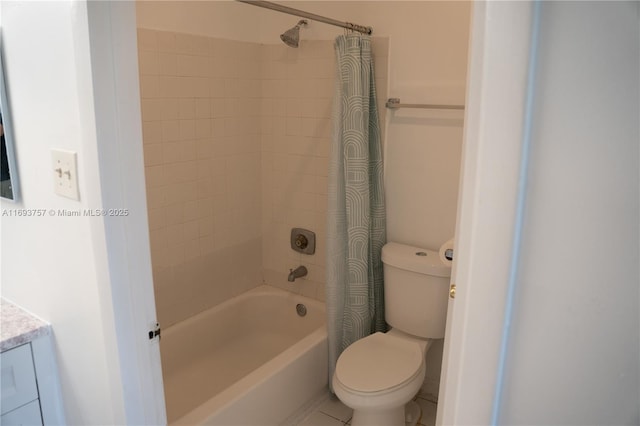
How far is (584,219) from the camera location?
562 mm

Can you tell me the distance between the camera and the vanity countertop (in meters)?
1.29

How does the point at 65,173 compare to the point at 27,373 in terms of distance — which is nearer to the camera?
the point at 65,173

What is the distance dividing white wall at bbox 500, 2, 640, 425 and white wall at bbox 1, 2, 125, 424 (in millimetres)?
918

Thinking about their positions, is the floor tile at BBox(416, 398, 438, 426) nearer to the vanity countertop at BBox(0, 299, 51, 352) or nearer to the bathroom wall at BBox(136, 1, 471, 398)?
the bathroom wall at BBox(136, 1, 471, 398)

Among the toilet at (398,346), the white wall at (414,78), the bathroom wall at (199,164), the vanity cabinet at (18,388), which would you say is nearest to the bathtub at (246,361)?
the bathroom wall at (199,164)

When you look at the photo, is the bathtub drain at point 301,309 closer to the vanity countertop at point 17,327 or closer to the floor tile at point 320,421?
the floor tile at point 320,421

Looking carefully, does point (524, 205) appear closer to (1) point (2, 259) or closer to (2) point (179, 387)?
(1) point (2, 259)

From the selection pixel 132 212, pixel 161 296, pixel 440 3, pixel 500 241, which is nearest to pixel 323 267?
pixel 161 296

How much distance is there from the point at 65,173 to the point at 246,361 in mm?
1701

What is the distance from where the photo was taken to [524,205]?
0.60 meters

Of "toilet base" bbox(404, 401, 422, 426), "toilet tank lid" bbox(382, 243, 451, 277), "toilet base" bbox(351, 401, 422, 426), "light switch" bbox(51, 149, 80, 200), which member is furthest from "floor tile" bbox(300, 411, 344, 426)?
"light switch" bbox(51, 149, 80, 200)

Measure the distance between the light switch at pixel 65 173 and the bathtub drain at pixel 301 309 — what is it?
5.63 ft

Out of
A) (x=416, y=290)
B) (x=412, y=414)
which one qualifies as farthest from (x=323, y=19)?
(x=412, y=414)

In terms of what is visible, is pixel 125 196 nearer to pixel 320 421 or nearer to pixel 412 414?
pixel 320 421
